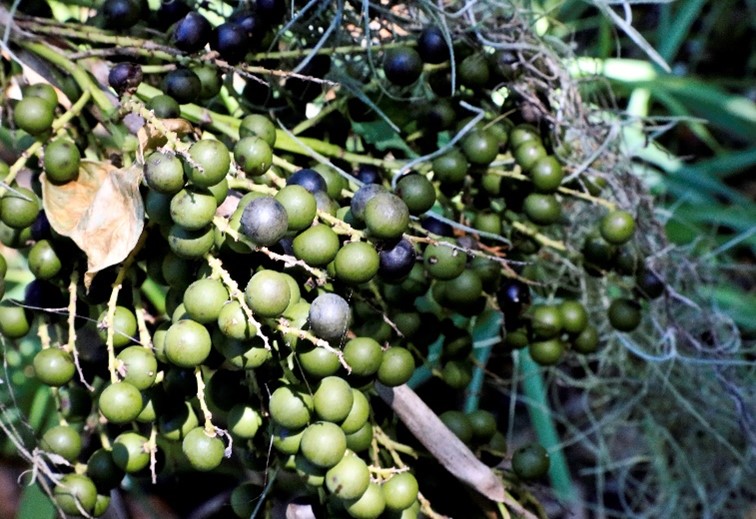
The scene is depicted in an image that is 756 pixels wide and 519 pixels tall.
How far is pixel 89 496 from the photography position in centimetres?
92

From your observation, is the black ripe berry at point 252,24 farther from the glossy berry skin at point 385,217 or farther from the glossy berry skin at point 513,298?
the glossy berry skin at point 513,298

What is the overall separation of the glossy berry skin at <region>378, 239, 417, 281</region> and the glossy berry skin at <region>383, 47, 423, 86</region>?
0.23m

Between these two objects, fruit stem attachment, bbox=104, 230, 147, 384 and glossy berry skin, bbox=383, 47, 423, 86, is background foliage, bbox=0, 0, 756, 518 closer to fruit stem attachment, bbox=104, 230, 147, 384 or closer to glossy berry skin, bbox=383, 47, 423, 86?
glossy berry skin, bbox=383, 47, 423, 86

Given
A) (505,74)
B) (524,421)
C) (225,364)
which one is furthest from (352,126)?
(524,421)

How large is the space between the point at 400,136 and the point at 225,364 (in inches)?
13.6

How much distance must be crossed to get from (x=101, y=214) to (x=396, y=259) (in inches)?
10.5

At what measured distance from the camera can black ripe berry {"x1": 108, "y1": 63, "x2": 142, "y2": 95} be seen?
0.89 m

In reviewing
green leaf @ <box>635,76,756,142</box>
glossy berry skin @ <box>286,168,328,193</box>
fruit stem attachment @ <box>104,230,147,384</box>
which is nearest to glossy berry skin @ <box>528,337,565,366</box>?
glossy berry skin @ <box>286,168,328,193</box>

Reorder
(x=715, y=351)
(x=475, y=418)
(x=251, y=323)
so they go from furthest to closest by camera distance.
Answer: (x=715, y=351)
(x=475, y=418)
(x=251, y=323)

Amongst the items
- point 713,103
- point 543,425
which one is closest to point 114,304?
point 543,425

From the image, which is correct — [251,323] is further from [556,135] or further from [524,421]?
[524,421]

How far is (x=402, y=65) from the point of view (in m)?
1.01

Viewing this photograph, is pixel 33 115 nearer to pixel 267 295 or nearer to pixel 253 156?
pixel 253 156

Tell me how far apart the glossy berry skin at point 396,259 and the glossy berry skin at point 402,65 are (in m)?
0.23
